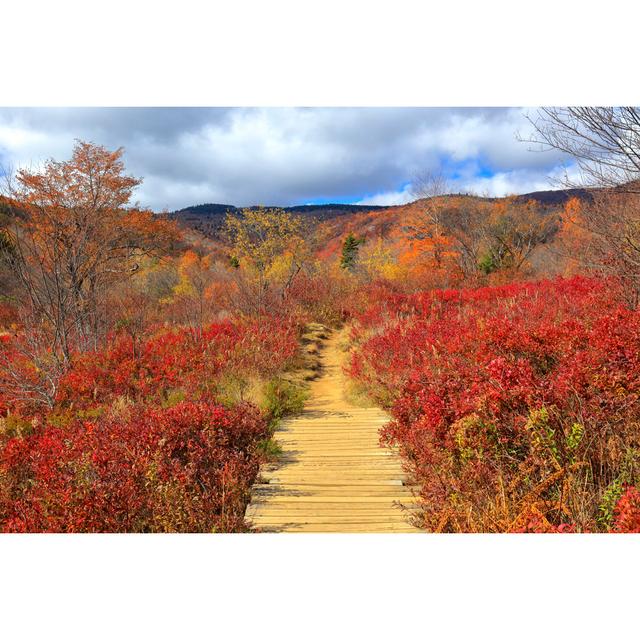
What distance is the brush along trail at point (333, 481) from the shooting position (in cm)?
337

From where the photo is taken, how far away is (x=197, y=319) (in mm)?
9852

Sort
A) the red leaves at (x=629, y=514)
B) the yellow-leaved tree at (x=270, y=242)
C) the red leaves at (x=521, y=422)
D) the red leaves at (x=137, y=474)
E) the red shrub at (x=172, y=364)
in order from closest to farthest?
the red leaves at (x=629, y=514), the red leaves at (x=521, y=422), the red leaves at (x=137, y=474), the red shrub at (x=172, y=364), the yellow-leaved tree at (x=270, y=242)

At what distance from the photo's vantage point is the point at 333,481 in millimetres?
4059

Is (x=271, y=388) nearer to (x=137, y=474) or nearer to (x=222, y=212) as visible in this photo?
(x=137, y=474)

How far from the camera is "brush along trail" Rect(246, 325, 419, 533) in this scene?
11.1 feet

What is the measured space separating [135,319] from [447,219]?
20689 millimetres

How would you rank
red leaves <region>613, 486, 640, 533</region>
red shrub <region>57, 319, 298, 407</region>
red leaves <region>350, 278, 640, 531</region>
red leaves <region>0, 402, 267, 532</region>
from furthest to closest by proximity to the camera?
red shrub <region>57, 319, 298, 407</region> < red leaves <region>0, 402, 267, 532</region> < red leaves <region>350, 278, 640, 531</region> < red leaves <region>613, 486, 640, 533</region>

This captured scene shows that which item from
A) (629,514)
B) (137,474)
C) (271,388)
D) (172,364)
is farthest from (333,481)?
(172,364)

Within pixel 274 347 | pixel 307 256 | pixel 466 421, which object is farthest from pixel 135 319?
pixel 307 256

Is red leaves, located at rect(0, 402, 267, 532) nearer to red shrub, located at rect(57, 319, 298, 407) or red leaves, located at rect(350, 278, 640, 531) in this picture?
red shrub, located at rect(57, 319, 298, 407)

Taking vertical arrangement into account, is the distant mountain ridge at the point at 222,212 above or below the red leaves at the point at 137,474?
above

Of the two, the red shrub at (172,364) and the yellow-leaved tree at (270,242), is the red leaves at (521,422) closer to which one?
the red shrub at (172,364)

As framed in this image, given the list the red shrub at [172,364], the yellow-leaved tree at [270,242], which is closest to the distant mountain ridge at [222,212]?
the yellow-leaved tree at [270,242]

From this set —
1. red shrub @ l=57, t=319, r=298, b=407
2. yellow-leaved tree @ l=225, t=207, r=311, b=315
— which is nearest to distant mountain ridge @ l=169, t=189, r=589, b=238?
yellow-leaved tree @ l=225, t=207, r=311, b=315
